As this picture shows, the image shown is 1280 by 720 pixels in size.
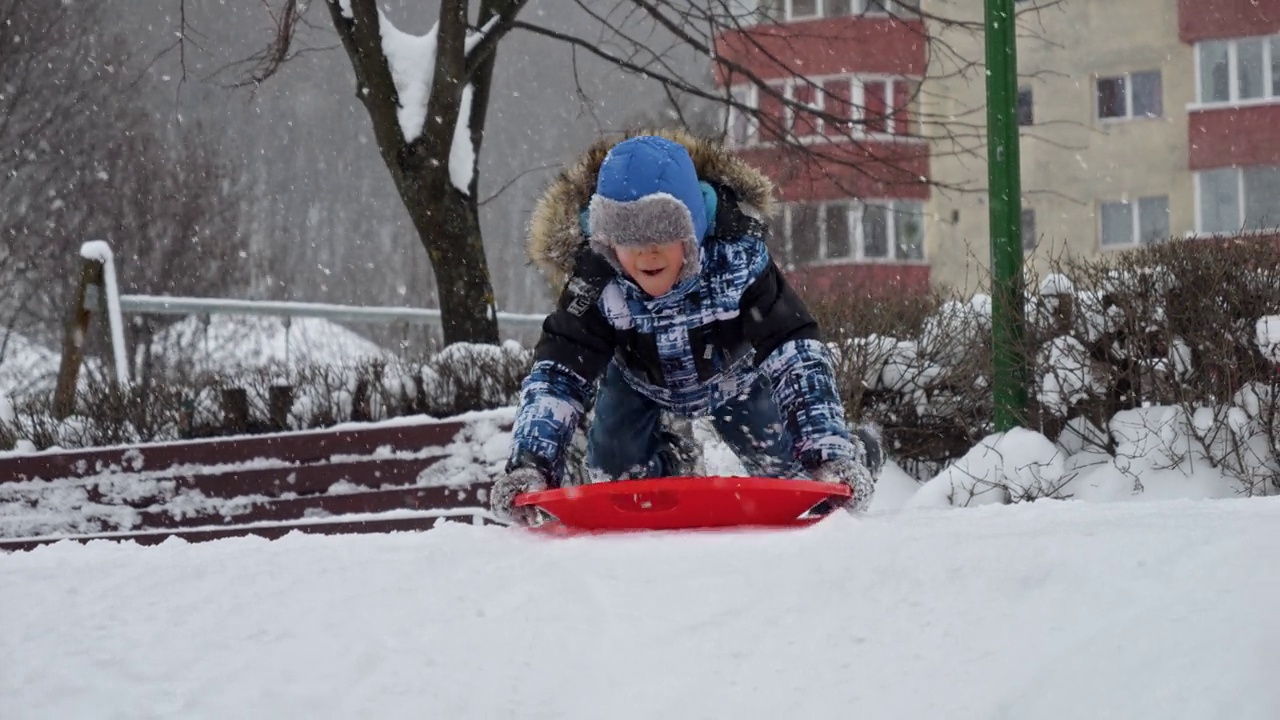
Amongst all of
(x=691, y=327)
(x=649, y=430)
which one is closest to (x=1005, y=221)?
(x=649, y=430)

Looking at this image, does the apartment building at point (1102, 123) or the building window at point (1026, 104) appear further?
the building window at point (1026, 104)

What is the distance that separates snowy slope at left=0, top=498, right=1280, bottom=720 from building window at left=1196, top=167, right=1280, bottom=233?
25.1m

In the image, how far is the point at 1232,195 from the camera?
2714 cm

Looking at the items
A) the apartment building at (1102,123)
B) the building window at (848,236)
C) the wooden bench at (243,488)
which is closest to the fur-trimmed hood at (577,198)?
the wooden bench at (243,488)

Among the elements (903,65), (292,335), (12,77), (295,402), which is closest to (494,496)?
(295,402)

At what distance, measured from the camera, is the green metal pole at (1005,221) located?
6344 mm

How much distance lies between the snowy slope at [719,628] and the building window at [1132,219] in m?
27.2

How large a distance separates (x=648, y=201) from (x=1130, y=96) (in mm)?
27411

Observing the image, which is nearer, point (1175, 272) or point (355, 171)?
point (1175, 272)

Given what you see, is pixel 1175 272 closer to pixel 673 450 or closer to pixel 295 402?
pixel 673 450

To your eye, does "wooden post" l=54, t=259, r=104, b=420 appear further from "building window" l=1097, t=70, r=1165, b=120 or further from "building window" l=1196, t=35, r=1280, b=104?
"building window" l=1097, t=70, r=1165, b=120

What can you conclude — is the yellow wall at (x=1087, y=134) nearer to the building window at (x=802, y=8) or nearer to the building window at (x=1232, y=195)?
the building window at (x=1232, y=195)

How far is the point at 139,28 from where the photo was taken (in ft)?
76.7

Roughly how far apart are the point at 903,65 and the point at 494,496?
24510 millimetres
